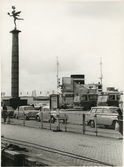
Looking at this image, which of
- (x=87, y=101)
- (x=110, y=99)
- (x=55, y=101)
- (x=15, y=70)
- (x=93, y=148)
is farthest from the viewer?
(x=87, y=101)

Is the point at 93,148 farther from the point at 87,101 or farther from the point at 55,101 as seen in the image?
the point at 87,101

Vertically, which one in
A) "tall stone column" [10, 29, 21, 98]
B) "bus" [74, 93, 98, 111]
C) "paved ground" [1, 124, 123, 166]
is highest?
"tall stone column" [10, 29, 21, 98]

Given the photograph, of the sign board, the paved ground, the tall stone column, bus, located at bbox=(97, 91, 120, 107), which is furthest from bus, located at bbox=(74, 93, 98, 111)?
the paved ground

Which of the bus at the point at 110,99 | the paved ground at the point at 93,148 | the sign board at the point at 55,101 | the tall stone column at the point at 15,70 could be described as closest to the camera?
the paved ground at the point at 93,148

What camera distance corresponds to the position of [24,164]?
24.8 feet

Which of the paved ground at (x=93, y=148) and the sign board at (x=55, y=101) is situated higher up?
the sign board at (x=55, y=101)

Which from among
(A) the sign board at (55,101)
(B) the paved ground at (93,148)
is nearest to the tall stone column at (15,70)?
(A) the sign board at (55,101)

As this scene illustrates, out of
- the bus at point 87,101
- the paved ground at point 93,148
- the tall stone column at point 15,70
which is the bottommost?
the paved ground at point 93,148

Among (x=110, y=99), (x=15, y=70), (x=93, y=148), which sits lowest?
(x=93, y=148)

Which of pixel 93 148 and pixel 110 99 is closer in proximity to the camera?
pixel 93 148

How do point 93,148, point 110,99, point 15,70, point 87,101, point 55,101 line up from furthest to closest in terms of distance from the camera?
point 87,101 < point 110,99 < point 15,70 < point 55,101 < point 93,148

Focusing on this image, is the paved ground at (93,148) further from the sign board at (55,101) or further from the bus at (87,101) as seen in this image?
the bus at (87,101)

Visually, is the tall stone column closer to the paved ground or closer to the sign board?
the sign board

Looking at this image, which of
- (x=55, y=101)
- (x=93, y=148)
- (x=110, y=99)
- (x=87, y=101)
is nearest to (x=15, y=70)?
(x=87, y=101)
